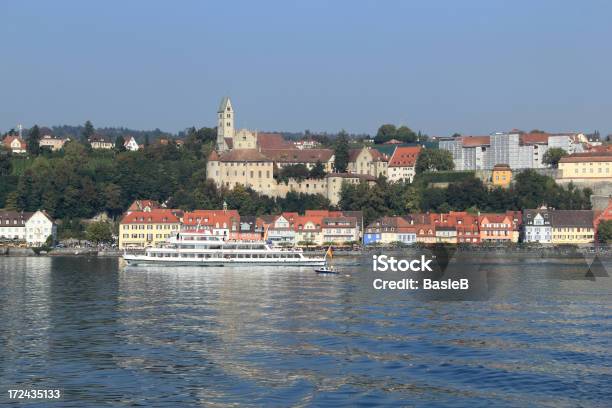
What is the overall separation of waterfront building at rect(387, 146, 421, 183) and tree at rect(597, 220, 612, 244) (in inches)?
886

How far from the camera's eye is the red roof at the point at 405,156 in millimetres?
98625

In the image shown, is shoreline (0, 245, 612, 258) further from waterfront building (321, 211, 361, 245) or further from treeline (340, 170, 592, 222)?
treeline (340, 170, 592, 222)

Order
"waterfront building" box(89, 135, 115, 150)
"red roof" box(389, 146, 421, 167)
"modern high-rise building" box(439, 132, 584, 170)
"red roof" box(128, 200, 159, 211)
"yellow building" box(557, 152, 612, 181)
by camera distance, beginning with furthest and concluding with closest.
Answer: "waterfront building" box(89, 135, 115, 150)
"red roof" box(389, 146, 421, 167)
"modern high-rise building" box(439, 132, 584, 170)
"yellow building" box(557, 152, 612, 181)
"red roof" box(128, 200, 159, 211)

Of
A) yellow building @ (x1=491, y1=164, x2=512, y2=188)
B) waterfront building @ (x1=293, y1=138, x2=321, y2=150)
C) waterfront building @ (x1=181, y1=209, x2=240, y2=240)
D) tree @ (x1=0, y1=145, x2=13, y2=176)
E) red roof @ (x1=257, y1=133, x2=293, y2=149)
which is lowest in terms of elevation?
waterfront building @ (x1=181, y1=209, x2=240, y2=240)

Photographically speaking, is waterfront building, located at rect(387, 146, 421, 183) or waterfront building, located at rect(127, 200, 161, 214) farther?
waterfront building, located at rect(387, 146, 421, 183)

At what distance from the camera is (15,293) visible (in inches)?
1565

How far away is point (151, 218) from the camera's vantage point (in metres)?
79.2

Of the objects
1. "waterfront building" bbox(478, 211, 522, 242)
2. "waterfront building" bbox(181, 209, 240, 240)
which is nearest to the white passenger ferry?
"waterfront building" bbox(181, 209, 240, 240)

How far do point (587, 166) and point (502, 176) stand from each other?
7325 mm

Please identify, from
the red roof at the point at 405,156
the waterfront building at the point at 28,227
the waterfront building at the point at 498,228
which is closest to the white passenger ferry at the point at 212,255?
the waterfront building at the point at 28,227

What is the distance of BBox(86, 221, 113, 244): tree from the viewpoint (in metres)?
80.2

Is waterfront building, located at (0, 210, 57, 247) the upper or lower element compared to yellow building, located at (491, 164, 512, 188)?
lower

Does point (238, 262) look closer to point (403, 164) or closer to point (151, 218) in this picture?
point (151, 218)

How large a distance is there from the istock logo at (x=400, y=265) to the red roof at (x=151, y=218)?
2172 centimetres
